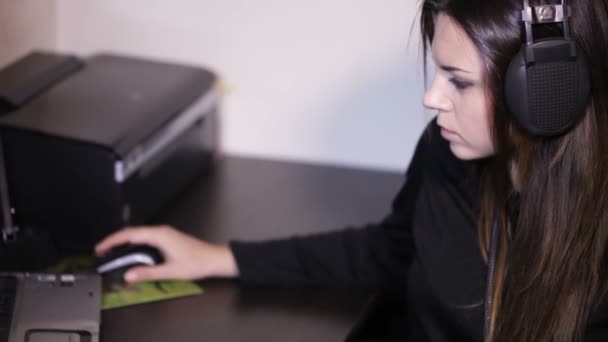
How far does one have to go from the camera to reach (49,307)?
1.15m

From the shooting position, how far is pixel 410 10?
1.56m

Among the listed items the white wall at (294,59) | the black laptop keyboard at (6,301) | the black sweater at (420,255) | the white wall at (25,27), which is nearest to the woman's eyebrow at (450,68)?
the black sweater at (420,255)

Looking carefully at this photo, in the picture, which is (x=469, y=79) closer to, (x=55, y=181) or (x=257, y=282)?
(x=257, y=282)

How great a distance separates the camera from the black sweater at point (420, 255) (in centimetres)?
121

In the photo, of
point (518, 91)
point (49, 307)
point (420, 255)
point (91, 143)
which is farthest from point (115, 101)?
point (518, 91)

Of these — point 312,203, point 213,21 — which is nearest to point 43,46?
point 213,21

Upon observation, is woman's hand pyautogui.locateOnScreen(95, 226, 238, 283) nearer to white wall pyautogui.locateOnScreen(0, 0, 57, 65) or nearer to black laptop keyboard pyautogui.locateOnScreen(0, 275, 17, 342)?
black laptop keyboard pyautogui.locateOnScreen(0, 275, 17, 342)

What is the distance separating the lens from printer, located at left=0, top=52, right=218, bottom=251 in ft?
4.48

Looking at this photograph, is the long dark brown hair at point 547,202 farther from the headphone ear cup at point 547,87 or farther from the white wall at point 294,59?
the white wall at point 294,59

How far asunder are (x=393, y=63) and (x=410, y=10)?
9cm

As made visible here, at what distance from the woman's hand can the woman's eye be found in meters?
0.42

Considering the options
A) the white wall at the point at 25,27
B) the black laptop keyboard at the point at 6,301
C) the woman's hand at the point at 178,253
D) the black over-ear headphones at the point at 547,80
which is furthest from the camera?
the white wall at the point at 25,27

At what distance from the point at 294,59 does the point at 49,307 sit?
681 millimetres

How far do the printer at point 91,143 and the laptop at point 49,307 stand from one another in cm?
18
